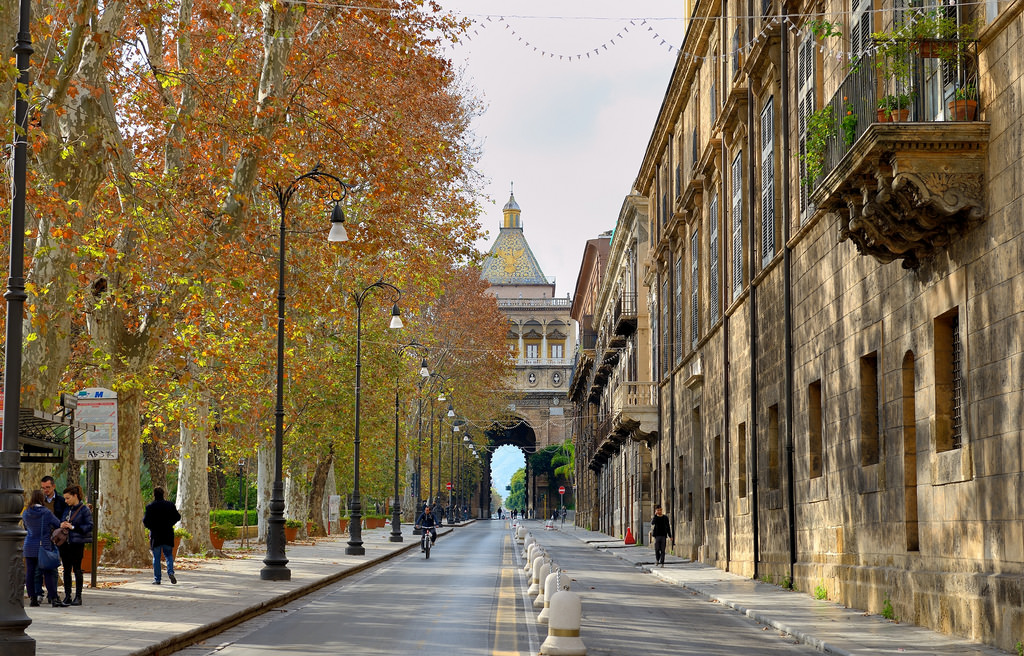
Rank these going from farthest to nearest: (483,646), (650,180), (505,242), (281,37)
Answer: (505,242)
(650,180)
(281,37)
(483,646)

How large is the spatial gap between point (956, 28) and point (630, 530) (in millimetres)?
39416

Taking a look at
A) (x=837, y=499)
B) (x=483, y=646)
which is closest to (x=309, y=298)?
(x=837, y=499)

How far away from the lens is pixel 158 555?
21484 millimetres

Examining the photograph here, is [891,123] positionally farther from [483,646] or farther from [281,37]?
[281,37]

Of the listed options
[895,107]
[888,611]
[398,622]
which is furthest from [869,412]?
[398,622]

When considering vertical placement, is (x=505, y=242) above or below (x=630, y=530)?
above

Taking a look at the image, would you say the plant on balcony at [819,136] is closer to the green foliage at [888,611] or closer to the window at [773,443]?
the green foliage at [888,611]

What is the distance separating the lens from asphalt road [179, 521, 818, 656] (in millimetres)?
13469

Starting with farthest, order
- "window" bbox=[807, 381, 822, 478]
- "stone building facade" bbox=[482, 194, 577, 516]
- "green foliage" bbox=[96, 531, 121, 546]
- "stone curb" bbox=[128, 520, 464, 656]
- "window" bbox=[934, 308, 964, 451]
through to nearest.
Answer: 1. "stone building facade" bbox=[482, 194, 577, 516]
2. "green foliage" bbox=[96, 531, 121, 546]
3. "window" bbox=[807, 381, 822, 478]
4. "window" bbox=[934, 308, 964, 451]
5. "stone curb" bbox=[128, 520, 464, 656]

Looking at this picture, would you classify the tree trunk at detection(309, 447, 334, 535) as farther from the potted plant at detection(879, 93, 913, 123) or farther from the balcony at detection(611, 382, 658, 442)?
the potted plant at detection(879, 93, 913, 123)

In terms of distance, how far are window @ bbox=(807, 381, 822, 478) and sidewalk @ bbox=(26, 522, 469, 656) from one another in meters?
8.93

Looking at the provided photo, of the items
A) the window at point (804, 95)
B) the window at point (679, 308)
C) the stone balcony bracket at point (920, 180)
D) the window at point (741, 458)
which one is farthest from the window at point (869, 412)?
the window at point (679, 308)

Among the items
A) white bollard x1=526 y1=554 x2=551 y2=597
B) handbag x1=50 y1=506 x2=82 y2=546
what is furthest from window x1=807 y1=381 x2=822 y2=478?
handbag x1=50 y1=506 x2=82 y2=546

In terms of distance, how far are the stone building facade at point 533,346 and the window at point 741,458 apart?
9503 centimetres
